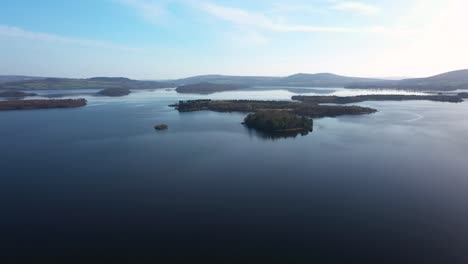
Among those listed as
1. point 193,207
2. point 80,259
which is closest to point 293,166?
point 193,207

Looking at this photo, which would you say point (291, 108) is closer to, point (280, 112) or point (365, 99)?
point (280, 112)

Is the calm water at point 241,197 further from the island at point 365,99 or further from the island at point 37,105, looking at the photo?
the island at point 365,99

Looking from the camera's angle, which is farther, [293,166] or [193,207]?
[293,166]

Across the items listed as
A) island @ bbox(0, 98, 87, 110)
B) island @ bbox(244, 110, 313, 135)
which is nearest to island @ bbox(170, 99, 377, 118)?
island @ bbox(244, 110, 313, 135)

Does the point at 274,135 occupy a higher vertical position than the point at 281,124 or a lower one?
lower

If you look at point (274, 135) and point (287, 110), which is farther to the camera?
point (287, 110)

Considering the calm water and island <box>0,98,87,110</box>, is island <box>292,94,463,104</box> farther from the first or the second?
island <box>0,98,87,110</box>

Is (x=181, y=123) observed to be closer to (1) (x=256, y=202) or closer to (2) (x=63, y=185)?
(2) (x=63, y=185)

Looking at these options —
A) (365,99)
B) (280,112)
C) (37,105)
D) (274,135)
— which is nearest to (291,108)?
(280,112)
